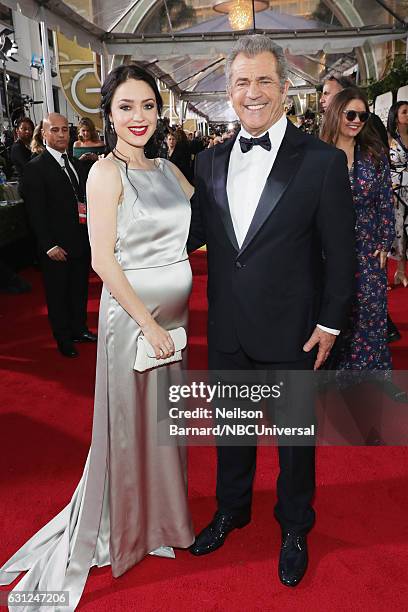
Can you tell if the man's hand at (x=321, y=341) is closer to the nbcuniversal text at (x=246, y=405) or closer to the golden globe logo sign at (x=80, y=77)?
the nbcuniversal text at (x=246, y=405)

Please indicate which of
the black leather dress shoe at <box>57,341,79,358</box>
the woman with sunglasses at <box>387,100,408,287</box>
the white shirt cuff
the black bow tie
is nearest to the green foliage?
the woman with sunglasses at <box>387,100,408,287</box>

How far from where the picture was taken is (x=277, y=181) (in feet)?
5.47

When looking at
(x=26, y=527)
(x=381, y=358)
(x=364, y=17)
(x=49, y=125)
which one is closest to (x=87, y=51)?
(x=364, y=17)

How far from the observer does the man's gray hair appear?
1.63 metres

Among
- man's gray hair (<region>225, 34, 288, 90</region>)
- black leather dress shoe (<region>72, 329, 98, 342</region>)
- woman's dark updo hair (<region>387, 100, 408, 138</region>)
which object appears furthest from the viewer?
woman's dark updo hair (<region>387, 100, 408, 138</region>)

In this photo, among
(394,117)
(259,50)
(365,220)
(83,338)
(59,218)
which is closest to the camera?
(259,50)

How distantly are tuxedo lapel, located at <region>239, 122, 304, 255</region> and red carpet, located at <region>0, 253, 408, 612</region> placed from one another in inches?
46.7

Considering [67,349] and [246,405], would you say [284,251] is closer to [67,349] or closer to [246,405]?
[246,405]

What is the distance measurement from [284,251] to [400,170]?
420cm

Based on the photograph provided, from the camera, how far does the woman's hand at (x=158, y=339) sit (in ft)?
5.67

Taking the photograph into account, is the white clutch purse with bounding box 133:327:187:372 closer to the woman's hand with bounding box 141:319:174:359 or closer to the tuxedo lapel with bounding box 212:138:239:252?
the woman's hand with bounding box 141:319:174:359

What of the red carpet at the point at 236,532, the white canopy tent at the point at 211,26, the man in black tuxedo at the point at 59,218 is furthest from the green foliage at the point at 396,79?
the red carpet at the point at 236,532

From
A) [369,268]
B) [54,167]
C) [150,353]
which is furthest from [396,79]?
[150,353]

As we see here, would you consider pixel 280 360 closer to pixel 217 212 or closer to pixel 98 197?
pixel 217 212
